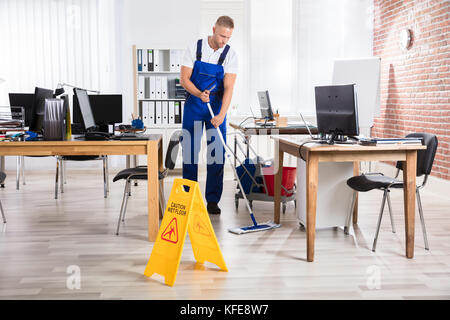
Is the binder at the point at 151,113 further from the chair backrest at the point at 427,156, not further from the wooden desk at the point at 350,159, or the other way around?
the chair backrest at the point at 427,156

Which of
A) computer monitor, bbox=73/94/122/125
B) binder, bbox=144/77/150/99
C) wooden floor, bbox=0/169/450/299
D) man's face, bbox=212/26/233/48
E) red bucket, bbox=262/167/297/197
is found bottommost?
wooden floor, bbox=0/169/450/299

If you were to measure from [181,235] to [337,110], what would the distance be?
50.5 inches

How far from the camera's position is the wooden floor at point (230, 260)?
2.41 meters

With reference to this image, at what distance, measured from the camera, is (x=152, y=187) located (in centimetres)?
321

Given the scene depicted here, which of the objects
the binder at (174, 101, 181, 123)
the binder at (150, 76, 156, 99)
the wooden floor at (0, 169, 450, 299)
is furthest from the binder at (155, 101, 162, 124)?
the wooden floor at (0, 169, 450, 299)

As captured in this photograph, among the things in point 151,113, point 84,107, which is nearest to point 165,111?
point 151,113

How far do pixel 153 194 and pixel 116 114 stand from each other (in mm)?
2177

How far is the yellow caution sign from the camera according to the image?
2.54 meters

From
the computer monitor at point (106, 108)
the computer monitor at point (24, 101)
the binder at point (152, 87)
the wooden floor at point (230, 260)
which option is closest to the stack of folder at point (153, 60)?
the binder at point (152, 87)

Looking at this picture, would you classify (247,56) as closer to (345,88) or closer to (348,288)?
(345,88)

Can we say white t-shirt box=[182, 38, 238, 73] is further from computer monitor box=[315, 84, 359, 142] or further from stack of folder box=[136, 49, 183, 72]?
stack of folder box=[136, 49, 183, 72]

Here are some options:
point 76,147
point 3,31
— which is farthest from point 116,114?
point 3,31

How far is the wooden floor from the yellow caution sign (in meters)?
0.07
